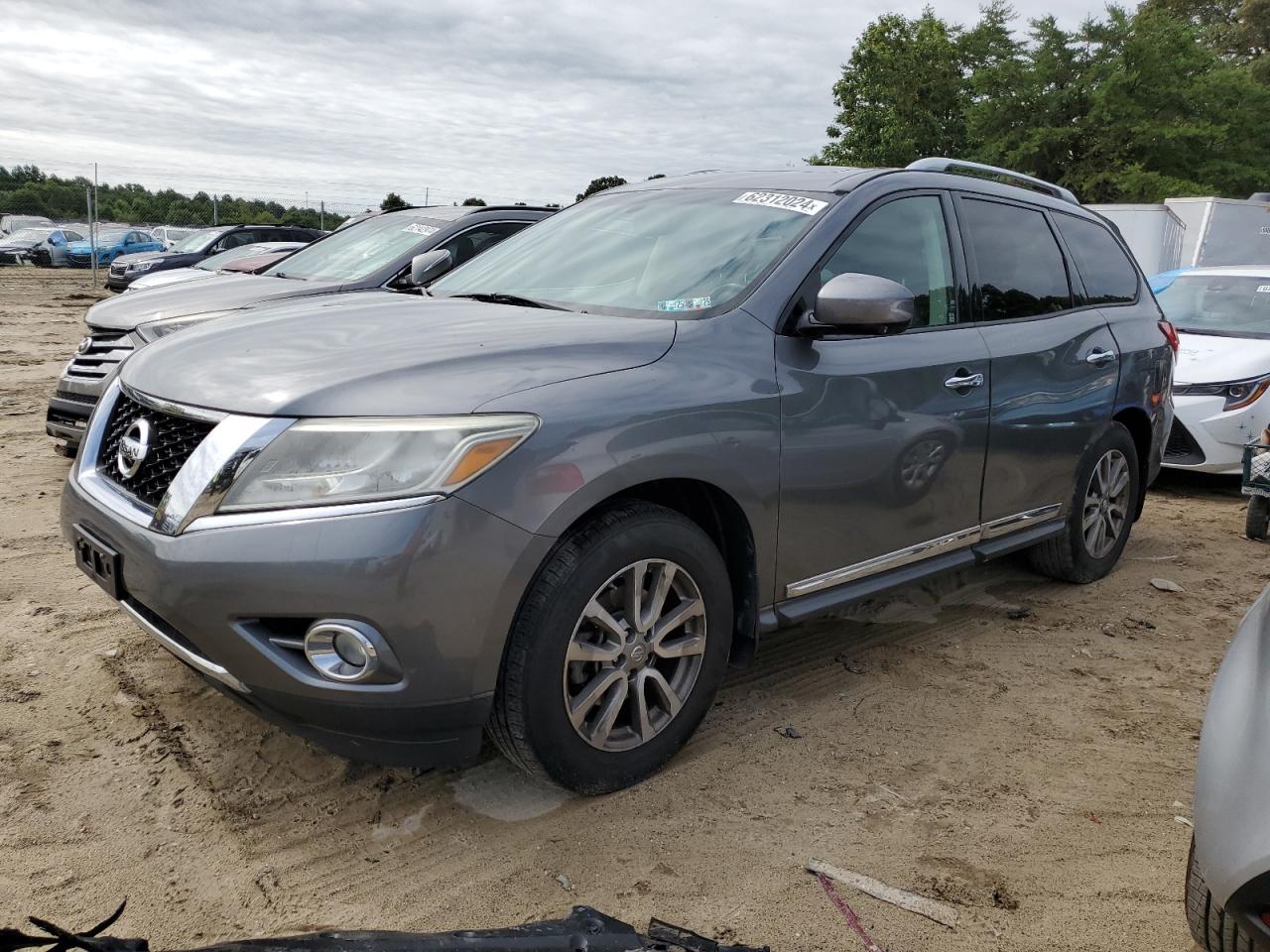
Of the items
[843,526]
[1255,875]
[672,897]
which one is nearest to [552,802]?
[672,897]

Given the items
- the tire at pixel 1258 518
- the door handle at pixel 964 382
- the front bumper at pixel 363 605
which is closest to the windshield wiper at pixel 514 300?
the front bumper at pixel 363 605

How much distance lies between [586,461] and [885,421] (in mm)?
1206

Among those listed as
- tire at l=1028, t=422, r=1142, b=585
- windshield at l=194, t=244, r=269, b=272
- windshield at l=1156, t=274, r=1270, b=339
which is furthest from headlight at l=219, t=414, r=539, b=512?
windshield at l=194, t=244, r=269, b=272

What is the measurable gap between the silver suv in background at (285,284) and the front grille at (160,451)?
257 cm

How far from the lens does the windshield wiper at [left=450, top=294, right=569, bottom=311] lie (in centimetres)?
329

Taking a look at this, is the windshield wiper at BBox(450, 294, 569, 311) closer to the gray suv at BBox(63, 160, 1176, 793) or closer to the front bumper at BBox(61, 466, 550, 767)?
the gray suv at BBox(63, 160, 1176, 793)

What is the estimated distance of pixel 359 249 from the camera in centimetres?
735

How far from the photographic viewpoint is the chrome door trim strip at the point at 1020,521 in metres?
3.96

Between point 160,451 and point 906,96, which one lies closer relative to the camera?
point 160,451

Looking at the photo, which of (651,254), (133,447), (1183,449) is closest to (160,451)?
→ (133,447)

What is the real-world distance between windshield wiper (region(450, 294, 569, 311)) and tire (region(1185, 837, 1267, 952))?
220 cm

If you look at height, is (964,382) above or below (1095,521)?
above

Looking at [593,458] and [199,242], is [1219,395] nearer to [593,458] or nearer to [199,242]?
[593,458]

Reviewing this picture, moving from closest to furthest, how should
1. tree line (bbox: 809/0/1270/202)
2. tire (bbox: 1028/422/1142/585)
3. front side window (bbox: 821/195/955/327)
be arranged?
front side window (bbox: 821/195/955/327) < tire (bbox: 1028/422/1142/585) < tree line (bbox: 809/0/1270/202)
